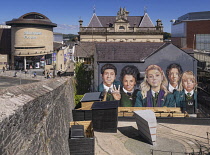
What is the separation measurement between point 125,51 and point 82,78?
8317 mm

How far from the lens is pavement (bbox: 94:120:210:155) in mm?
18108

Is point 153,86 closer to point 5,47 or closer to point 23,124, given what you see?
point 23,124

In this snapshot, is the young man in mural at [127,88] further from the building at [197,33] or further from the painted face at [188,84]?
the building at [197,33]

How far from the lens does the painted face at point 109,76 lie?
2884 cm

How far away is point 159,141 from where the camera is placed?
66.3 feet

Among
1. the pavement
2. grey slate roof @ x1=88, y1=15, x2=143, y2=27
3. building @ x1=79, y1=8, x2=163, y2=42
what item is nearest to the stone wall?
the pavement

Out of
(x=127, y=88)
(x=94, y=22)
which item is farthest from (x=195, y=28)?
(x=127, y=88)

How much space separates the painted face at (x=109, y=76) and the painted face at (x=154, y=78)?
4.12 meters

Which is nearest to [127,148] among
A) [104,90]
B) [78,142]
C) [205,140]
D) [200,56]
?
[78,142]

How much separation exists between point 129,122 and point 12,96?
1901cm

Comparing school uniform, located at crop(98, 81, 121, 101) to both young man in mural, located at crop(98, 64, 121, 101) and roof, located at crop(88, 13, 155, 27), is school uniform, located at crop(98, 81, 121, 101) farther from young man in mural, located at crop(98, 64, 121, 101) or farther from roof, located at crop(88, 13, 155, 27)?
roof, located at crop(88, 13, 155, 27)

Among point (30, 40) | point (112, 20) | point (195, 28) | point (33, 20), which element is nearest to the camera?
point (30, 40)

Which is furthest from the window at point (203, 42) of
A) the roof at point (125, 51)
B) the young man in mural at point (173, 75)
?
the young man in mural at point (173, 75)

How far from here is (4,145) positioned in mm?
5871
